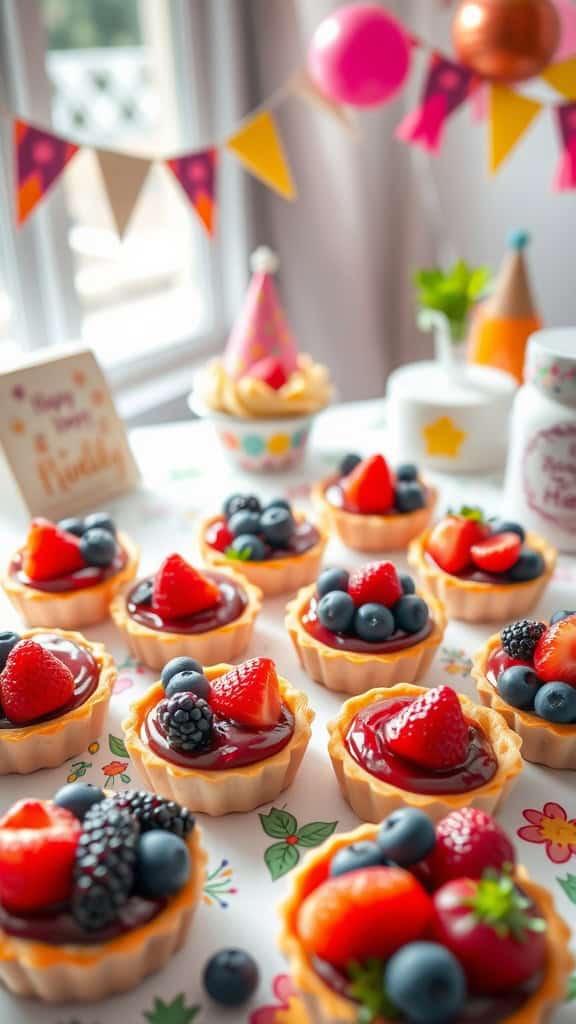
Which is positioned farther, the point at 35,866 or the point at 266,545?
the point at 266,545

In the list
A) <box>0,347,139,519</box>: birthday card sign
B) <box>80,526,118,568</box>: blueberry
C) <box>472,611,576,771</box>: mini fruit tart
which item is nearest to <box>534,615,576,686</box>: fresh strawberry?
<box>472,611,576,771</box>: mini fruit tart

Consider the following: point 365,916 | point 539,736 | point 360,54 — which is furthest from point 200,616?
point 360,54

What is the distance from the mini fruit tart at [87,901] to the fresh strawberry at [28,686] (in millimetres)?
271

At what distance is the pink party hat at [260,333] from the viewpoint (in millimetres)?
2234

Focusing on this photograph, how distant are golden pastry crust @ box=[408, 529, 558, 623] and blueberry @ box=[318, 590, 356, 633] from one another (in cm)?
26

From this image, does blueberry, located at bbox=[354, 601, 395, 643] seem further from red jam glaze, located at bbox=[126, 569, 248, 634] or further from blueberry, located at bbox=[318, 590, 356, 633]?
red jam glaze, located at bbox=[126, 569, 248, 634]

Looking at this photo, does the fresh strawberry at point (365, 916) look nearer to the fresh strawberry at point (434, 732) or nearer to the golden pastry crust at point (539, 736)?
the fresh strawberry at point (434, 732)

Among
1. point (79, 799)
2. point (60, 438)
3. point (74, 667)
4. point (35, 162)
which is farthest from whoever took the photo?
point (35, 162)

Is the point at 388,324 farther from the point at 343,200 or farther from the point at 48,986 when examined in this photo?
the point at 48,986

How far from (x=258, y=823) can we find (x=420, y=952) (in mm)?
411

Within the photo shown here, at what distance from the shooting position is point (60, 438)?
1979 mm

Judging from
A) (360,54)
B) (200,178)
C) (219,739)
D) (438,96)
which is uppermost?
(360,54)

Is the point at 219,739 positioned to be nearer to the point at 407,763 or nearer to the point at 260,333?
the point at 407,763

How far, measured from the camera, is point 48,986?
977mm
